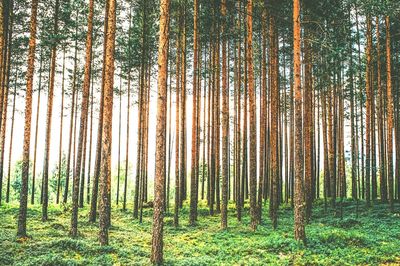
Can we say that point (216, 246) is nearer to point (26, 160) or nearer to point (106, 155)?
point (106, 155)

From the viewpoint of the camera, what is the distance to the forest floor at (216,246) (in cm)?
976

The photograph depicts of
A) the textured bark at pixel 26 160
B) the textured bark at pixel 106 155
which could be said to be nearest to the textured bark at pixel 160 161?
the textured bark at pixel 106 155

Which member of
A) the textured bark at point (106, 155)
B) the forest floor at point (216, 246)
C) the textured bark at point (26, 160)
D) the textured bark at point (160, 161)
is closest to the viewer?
the textured bark at point (160, 161)

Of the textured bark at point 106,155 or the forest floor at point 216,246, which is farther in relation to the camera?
the textured bark at point 106,155

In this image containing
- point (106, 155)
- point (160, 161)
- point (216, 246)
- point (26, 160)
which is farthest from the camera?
point (216, 246)

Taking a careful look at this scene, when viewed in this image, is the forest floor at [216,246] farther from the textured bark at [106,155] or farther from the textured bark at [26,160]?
the textured bark at [106,155]

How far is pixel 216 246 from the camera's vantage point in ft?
40.2

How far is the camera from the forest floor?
9758mm

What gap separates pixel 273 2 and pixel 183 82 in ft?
21.0

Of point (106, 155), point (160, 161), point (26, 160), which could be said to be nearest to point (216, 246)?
point (160, 161)

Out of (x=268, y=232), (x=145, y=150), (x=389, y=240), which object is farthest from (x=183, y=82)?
(x=389, y=240)

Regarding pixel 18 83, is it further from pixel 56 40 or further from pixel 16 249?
pixel 16 249

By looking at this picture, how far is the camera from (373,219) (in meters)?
17.5

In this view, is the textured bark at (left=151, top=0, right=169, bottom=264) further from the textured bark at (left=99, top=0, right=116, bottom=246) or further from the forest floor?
the textured bark at (left=99, top=0, right=116, bottom=246)
